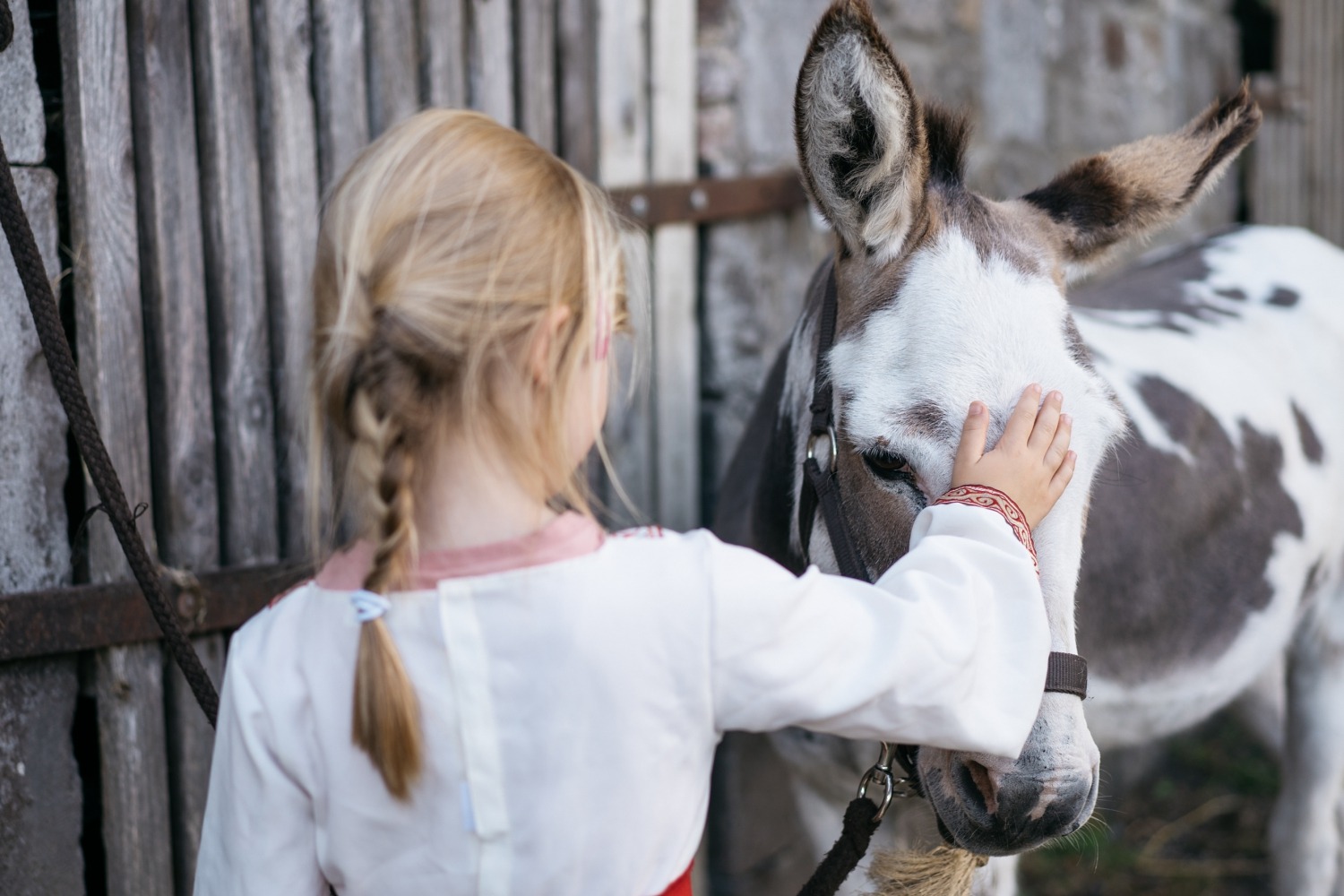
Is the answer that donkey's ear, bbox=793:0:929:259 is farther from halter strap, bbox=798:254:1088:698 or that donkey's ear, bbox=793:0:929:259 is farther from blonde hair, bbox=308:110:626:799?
blonde hair, bbox=308:110:626:799

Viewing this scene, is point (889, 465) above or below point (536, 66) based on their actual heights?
below

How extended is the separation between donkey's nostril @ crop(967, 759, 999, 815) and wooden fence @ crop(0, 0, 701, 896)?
32.0 inches

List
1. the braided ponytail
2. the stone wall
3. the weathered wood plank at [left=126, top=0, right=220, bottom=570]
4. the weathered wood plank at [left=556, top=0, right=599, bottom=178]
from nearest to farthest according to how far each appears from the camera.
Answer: the braided ponytail < the weathered wood plank at [left=126, top=0, right=220, bottom=570] < the weathered wood plank at [left=556, top=0, right=599, bottom=178] < the stone wall

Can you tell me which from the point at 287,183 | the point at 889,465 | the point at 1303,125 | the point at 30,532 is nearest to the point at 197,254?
the point at 287,183

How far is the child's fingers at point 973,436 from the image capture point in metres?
1.19

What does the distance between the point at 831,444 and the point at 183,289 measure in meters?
1.06

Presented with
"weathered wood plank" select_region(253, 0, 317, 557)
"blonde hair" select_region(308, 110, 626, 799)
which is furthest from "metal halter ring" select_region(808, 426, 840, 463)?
"weathered wood plank" select_region(253, 0, 317, 557)

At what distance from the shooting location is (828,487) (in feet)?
4.71

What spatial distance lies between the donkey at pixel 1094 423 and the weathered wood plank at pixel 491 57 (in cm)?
77

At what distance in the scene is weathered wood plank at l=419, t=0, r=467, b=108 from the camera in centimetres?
201

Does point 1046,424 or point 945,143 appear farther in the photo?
point 945,143

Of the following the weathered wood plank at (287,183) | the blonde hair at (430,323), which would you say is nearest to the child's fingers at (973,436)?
the blonde hair at (430,323)

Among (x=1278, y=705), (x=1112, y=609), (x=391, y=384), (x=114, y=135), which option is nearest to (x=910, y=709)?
(x=391, y=384)

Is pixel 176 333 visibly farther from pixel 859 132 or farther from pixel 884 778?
pixel 884 778
